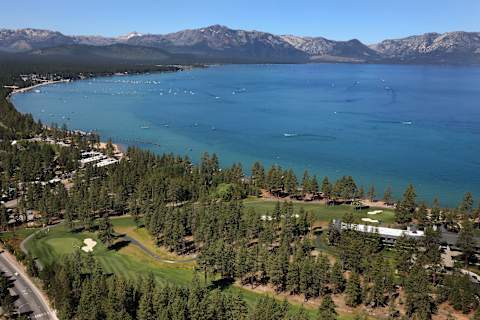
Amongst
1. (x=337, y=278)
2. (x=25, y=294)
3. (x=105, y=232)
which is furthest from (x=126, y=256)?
(x=337, y=278)

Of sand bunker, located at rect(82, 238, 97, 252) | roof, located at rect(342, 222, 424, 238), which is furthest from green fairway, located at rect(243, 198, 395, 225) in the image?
sand bunker, located at rect(82, 238, 97, 252)

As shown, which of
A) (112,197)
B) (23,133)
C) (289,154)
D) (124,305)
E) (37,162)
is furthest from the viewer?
(23,133)

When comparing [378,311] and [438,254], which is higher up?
[438,254]

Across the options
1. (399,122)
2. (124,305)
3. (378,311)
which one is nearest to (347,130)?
(399,122)

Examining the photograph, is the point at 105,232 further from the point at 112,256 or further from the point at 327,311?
the point at 327,311

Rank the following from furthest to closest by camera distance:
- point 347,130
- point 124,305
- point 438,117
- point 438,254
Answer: point 438,117 < point 347,130 < point 438,254 < point 124,305

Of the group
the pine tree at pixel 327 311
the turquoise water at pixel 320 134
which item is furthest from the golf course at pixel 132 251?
the turquoise water at pixel 320 134

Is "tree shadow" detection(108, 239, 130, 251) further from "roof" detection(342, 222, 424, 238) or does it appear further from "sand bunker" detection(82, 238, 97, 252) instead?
"roof" detection(342, 222, 424, 238)

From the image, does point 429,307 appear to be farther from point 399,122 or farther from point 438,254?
point 399,122
